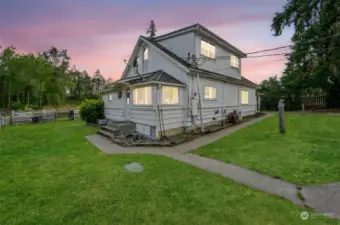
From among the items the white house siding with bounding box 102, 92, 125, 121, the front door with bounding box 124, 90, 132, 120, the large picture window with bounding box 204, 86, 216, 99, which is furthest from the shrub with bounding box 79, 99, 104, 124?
the large picture window with bounding box 204, 86, 216, 99

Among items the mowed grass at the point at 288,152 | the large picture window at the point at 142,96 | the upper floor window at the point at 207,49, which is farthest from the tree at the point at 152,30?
the mowed grass at the point at 288,152

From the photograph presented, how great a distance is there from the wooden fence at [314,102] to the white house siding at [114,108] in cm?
2077

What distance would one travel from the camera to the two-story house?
10.6 metres

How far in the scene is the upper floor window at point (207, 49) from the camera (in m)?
13.2

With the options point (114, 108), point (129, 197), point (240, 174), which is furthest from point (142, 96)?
point (129, 197)

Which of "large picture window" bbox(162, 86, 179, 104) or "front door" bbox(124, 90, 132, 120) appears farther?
"front door" bbox(124, 90, 132, 120)

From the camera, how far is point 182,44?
12.9 metres

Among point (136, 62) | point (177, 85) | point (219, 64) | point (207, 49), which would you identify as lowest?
point (177, 85)

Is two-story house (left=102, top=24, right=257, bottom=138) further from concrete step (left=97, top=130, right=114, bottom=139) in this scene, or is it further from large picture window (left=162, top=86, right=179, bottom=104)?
concrete step (left=97, top=130, right=114, bottom=139)

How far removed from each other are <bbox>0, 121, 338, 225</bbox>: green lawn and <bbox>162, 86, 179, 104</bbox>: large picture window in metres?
4.70

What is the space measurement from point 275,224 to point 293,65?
2535cm

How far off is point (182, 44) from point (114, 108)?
6853 millimetres

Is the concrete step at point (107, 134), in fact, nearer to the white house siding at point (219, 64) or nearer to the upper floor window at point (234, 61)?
the white house siding at point (219, 64)

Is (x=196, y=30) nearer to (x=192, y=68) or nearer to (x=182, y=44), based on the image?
(x=182, y=44)
